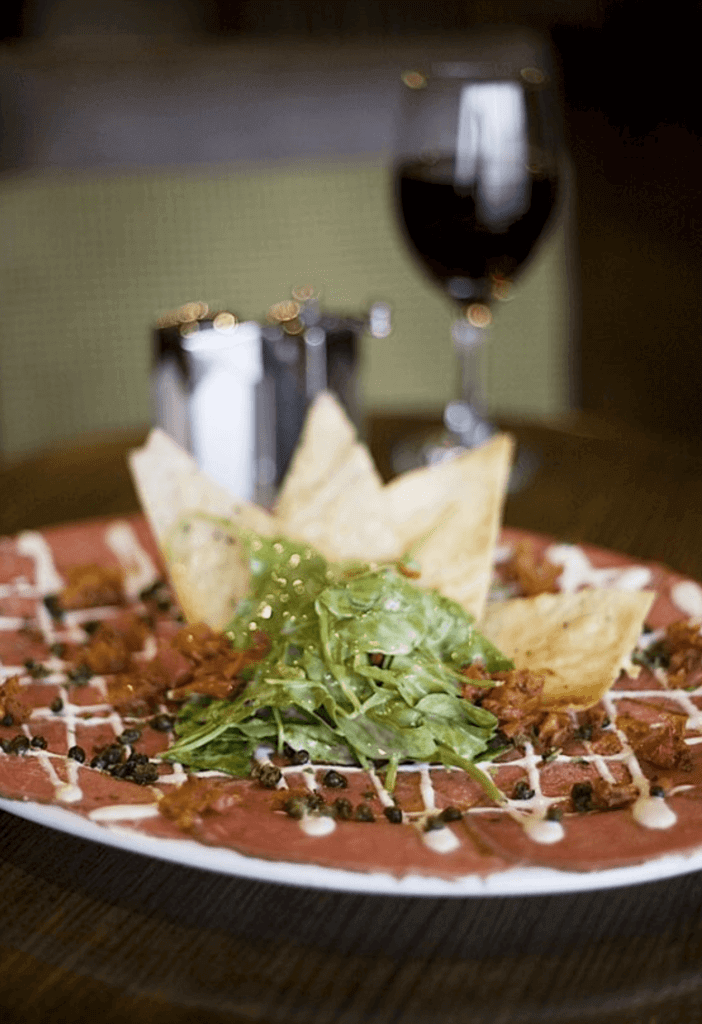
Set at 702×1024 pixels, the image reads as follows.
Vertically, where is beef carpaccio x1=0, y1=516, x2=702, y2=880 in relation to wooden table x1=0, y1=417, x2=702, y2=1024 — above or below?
above

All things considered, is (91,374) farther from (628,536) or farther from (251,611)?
(251,611)

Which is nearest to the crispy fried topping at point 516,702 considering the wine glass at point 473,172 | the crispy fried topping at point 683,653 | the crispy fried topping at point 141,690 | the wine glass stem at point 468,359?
the crispy fried topping at point 683,653

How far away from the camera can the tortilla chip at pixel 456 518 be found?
3.94ft

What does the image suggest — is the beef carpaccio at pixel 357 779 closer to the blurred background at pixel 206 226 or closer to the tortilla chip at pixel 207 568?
the tortilla chip at pixel 207 568

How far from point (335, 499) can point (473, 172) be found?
1.71ft

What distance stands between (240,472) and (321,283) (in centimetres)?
114

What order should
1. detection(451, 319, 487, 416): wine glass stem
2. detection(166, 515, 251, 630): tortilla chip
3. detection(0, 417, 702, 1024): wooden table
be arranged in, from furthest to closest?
detection(451, 319, 487, 416): wine glass stem < detection(166, 515, 251, 630): tortilla chip < detection(0, 417, 702, 1024): wooden table

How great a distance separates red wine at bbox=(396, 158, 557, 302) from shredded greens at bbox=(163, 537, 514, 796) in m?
0.70

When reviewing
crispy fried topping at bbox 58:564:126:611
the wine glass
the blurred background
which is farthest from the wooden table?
the blurred background

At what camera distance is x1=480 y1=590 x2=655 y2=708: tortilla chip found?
40.4 inches

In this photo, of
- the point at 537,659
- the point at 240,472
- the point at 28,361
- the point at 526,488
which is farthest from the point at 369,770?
the point at 28,361

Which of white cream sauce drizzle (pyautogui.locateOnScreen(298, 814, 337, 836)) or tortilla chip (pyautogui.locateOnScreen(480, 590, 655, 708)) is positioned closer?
white cream sauce drizzle (pyautogui.locateOnScreen(298, 814, 337, 836))

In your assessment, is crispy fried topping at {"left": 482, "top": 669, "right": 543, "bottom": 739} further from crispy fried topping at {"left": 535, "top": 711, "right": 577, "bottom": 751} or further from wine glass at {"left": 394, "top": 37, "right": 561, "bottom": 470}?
wine glass at {"left": 394, "top": 37, "right": 561, "bottom": 470}

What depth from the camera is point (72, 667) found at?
1.11m
